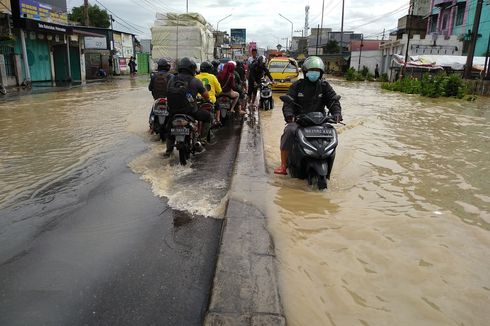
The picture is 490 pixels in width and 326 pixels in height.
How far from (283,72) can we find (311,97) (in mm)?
14091

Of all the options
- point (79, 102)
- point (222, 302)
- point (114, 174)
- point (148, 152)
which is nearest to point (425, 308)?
point (222, 302)

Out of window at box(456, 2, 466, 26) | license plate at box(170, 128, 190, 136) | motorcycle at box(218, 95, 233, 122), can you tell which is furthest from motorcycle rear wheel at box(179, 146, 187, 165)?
window at box(456, 2, 466, 26)

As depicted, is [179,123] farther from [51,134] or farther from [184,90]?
[51,134]

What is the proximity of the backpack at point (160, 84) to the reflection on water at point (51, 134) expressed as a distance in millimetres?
1402

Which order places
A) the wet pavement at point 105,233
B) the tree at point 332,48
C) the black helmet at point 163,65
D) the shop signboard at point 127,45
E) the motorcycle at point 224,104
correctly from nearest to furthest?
1. the wet pavement at point 105,233
2. the black helmet at point 163,65
3. the motorcycle at point 224,104
4. the shop signboard at point 127,45
5. the tree at point 332,48

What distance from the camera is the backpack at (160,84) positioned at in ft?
27.1

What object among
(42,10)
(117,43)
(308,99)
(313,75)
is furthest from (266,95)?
(117,43)

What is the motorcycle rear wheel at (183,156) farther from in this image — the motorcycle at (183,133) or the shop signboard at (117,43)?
the shop signboard at (117,43)

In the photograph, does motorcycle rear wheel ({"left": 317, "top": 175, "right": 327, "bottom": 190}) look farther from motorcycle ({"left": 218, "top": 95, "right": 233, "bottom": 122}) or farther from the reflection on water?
motorcycle ({"left": 218, "top": 95, "right": 233, "bottom": 122})

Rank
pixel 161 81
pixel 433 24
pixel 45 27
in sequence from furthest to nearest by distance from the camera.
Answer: pixel 433 24 < pixel 45 27 < pixel 161 81

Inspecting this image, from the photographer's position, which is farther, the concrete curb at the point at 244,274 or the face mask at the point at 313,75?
the face mask at the point at 313,75

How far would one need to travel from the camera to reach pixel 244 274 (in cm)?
289

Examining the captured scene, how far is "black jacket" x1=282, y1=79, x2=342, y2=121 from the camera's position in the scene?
5.61 metres

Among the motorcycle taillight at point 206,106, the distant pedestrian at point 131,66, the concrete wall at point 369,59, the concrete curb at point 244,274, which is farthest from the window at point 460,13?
the concrete curb at point 244,274
